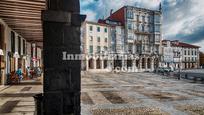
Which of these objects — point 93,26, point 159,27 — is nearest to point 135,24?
point 159,27

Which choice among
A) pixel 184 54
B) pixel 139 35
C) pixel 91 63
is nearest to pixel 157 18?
pixel 139 35

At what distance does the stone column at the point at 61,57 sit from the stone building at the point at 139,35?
58876mm

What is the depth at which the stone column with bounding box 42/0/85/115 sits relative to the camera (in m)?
3.58

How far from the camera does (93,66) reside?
5956 cm

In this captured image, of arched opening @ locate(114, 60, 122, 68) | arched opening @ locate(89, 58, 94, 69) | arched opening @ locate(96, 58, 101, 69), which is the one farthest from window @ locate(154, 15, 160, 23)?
arched opening @ locate(89, 58, 94, 69)

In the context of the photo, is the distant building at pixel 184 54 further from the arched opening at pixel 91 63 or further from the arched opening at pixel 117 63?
the arched opening at pixel 91 63

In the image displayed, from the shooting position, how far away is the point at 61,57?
361 centimetres

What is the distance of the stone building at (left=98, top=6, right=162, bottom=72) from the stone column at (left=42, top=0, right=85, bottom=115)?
2318 inches

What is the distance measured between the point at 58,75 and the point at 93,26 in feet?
186

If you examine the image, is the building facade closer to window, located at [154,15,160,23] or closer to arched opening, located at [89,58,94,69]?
arched opening, located at [89,58,94,69]

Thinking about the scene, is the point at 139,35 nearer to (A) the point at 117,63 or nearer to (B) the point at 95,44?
(A) the point at 117,63

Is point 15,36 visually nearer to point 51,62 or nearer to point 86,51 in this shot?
point 51,62

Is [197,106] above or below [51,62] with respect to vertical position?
below

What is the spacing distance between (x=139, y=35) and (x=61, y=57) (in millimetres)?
65511
